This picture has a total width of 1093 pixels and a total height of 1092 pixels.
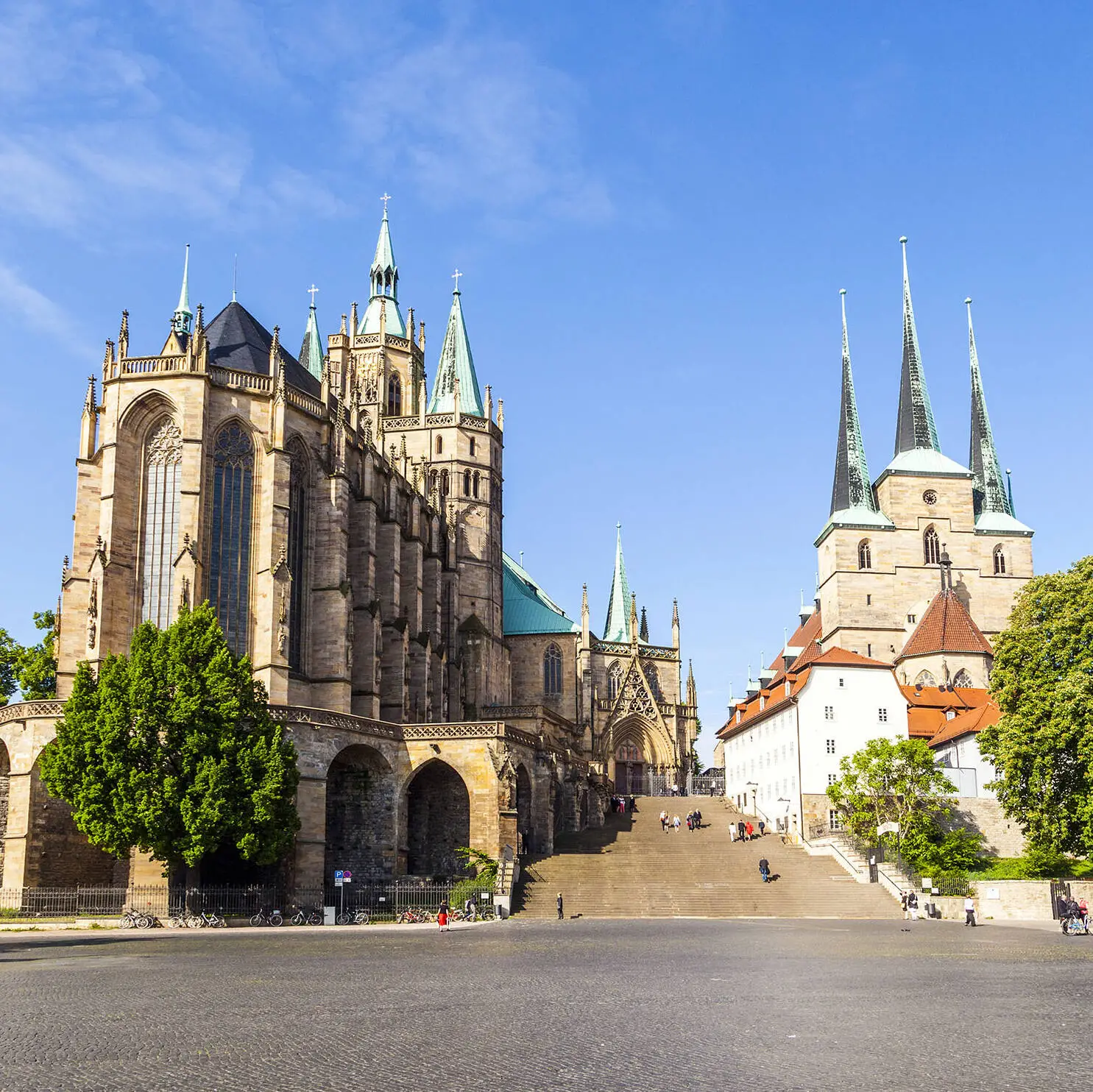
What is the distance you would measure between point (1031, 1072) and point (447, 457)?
2700 inches

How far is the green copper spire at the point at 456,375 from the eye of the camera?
8031 centimetres

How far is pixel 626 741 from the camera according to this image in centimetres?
8294

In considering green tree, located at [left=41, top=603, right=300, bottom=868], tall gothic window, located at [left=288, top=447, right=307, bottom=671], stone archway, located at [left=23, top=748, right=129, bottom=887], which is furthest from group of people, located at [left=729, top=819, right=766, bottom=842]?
stone archway, located at [left=23, top=748, right=129, bottom=887]

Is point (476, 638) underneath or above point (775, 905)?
above

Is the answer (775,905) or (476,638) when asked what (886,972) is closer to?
(775,905)

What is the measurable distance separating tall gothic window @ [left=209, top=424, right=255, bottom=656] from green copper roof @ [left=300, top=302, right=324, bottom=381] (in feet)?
140

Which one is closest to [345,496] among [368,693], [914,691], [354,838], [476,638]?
[368,693]

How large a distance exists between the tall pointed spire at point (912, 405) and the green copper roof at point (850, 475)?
9.54 feet

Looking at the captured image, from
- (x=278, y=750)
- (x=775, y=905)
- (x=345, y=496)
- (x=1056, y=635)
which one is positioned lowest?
(x=775, y=905)

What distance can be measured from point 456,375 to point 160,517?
112 ft

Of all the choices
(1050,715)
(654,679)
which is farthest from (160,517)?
(654,679)

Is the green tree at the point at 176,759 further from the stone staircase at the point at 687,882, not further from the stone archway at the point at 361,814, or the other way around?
the stone staircase at the point at 687,882

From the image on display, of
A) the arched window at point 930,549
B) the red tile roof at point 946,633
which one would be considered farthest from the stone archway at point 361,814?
the arched window at point 930,549

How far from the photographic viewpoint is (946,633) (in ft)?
250
